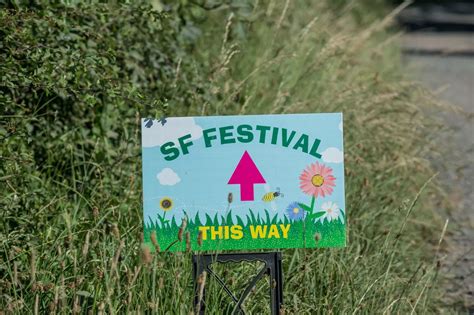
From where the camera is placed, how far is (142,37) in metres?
5.32

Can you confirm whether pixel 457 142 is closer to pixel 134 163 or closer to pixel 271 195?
pixel 134 163

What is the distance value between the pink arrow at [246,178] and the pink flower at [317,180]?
0.48 feet

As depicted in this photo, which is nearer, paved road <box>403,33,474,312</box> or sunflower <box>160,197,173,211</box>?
sunflower <box>160,197,173,211</box>

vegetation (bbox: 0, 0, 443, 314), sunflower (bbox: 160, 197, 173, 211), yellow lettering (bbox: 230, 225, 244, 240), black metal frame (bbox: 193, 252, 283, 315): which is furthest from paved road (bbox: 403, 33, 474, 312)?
sunflower (bbox: 160, 197, 173, 211)

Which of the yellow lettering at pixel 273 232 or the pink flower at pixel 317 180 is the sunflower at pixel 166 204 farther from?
the pink flower at pixel 317 180

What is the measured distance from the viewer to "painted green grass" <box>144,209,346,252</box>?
11.6ft

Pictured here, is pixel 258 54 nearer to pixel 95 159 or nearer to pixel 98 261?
pixel 95 159

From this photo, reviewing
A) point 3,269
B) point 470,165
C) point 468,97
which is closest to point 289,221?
point 3,269

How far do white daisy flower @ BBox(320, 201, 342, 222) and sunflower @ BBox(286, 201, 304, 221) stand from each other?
8cm

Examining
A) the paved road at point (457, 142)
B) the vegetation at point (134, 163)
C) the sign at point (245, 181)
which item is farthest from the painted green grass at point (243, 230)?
the paved road at point (457, 142)

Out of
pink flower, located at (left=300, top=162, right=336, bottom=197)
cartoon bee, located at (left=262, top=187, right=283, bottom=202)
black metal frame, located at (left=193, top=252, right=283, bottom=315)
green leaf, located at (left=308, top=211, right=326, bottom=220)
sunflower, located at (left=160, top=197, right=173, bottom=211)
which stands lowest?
black metal frame, located at (left=193, top=252, right=283, bottom=315)

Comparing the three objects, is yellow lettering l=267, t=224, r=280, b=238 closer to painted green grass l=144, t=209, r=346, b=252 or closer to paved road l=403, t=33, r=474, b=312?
painted green grass l=144, t=209, r=346, b=252

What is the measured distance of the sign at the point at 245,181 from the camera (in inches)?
140

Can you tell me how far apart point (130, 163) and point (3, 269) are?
1.15 metres
